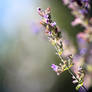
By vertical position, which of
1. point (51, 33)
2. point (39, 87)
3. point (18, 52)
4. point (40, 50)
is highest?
point (18, 52)

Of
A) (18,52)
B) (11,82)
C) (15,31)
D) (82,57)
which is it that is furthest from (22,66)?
(82,57)

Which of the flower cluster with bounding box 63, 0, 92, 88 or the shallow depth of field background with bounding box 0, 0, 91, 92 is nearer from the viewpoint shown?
the flower cluster with bounding box 63, 0, 92, 88

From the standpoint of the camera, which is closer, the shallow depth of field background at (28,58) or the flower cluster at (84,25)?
the flower cluster at (84,25)

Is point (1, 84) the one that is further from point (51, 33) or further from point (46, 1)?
point (51, 33)

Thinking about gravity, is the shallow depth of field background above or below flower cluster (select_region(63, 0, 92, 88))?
above

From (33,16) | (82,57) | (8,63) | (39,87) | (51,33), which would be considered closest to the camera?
(51,33)

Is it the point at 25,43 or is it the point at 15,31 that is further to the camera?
the point at 15,31

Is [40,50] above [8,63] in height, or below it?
below

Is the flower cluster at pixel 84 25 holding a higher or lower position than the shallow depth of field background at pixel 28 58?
lower

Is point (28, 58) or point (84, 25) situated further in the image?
point (28, 58)

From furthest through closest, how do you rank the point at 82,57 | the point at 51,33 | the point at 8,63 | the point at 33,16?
the point at 8,63 → the point at 33,16 → the point at 82,57 → the point at 51,33
